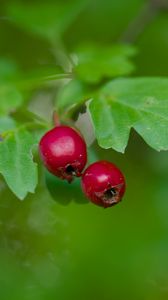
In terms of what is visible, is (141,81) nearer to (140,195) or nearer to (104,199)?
(104,199)

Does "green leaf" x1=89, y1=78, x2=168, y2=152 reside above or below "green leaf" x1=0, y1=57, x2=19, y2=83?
above

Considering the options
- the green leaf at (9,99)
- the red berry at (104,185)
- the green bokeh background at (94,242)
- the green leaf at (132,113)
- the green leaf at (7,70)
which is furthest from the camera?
the green bokeh background at (94,242)

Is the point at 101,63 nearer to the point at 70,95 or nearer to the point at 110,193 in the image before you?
the point at 70,95

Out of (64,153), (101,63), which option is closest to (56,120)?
(64,153)

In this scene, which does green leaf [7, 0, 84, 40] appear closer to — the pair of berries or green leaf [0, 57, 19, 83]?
green leaf [0, 57, 19, 83]

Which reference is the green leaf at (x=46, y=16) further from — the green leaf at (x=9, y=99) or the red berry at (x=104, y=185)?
the red berry at (x=104, y=185)

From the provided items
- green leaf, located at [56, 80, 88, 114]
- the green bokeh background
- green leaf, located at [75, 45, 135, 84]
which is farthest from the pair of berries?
the green bokeh background

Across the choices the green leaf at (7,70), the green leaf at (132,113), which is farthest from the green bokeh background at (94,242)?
the green leaf at (132,113)
